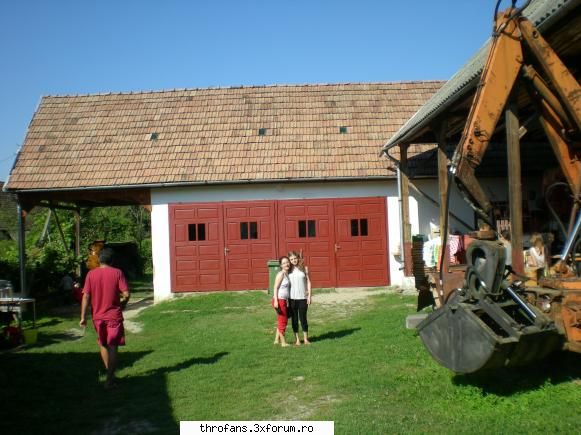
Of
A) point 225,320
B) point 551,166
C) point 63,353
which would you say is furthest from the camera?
point 551,166

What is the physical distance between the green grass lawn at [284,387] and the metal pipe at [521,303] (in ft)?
2.66

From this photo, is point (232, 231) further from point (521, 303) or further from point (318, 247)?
point (521, 303)

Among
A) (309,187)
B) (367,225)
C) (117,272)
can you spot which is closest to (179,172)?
(309,187)

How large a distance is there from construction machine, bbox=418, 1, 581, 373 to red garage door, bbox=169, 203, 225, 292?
9963 mm

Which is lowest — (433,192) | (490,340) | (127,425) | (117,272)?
(127,425)

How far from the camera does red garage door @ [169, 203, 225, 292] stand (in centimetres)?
1606

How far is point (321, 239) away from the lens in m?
16.0

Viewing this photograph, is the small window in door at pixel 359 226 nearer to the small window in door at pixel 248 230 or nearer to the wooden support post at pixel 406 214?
the wooden support post at pixel 406 214

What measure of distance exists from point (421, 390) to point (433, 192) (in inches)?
421

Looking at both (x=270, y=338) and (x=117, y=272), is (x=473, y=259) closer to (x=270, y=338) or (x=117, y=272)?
(x=117, y=272)

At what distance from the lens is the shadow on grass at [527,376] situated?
218 inches

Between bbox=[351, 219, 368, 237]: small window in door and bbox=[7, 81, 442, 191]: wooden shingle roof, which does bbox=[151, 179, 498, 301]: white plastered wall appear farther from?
bbox=[351, 219, 368, 237]: small window in door

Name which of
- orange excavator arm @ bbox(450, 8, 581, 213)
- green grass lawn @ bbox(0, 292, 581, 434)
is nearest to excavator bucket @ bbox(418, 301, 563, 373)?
green grass lawn @ bbox(0, 292, 581, 434)

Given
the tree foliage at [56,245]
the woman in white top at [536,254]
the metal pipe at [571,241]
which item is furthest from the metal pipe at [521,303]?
the tree foliage at [56,245]
